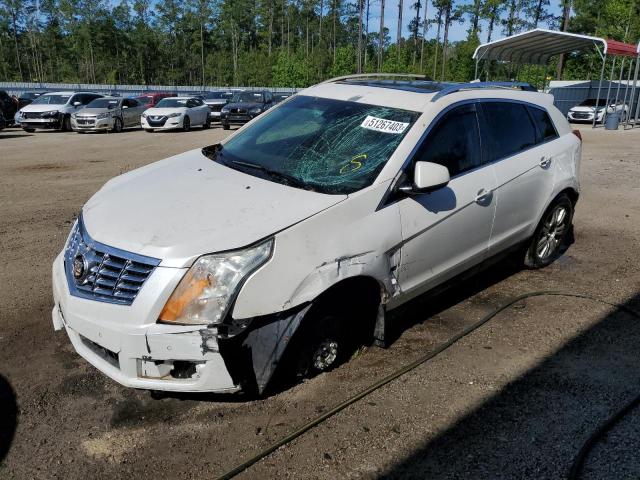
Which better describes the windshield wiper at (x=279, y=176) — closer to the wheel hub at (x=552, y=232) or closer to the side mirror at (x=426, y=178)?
the side mirror at (x=426, y=178)

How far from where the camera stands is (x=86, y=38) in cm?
7619

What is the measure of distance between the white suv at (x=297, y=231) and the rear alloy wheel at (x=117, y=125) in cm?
1890

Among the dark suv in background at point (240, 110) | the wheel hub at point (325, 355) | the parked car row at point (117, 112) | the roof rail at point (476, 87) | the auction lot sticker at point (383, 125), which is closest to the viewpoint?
the wheel hub at point (325, 355)

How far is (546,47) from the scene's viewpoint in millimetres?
24156

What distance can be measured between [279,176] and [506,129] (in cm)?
205

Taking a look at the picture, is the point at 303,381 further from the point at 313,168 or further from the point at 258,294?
the point at 313,168

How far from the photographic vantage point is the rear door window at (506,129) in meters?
4.15

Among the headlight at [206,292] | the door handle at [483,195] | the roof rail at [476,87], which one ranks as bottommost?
the headlight at [206,292]

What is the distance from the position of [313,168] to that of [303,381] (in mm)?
1350

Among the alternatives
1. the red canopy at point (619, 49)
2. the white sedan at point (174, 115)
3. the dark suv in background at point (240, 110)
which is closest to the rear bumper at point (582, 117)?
the red canopy at point (619, 49)

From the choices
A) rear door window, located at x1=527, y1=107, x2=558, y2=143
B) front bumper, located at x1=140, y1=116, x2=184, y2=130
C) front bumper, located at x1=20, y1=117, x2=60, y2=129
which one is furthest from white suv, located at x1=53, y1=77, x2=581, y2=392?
front bumper, located at x1=20, y1=117, x2=60, y2=129

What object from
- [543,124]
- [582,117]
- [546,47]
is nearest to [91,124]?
[543,124]

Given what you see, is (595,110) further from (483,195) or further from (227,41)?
(227,41)

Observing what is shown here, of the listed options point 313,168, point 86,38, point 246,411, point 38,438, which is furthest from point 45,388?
point 86,38
